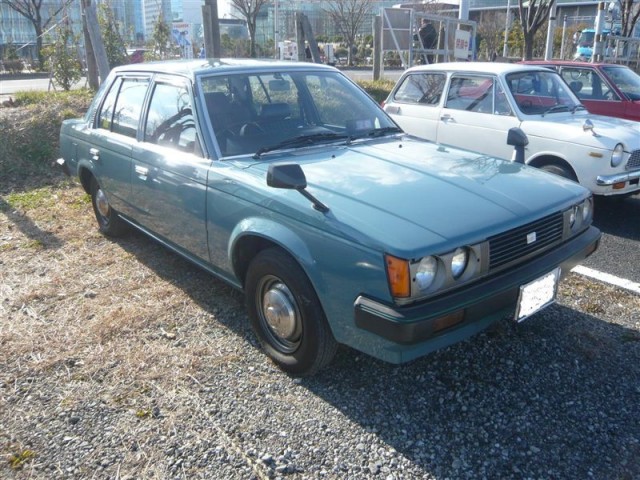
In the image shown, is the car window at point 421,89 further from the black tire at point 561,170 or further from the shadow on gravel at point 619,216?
the shadow on gravel at point 619,216

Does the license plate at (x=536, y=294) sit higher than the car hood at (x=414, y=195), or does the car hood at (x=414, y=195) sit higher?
the car hood at (x=414, y=195)

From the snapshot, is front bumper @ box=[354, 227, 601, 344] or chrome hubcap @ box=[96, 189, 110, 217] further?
chrome hubcap @ box=[96, 189, 110, 217]

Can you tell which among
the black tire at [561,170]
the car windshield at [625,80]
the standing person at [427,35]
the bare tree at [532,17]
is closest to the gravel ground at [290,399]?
the black tire at [561,170]

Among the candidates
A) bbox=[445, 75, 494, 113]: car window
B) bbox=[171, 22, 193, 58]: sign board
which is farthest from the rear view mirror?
bbox=[171, 22, 193, 58]: sign board

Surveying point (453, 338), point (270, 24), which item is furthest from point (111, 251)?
point (270, 24)

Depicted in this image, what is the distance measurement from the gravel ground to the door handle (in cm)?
135

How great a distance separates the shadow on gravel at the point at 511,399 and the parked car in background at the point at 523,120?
254cm

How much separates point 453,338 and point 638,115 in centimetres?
716

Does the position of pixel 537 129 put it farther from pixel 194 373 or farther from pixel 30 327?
pixel 30 327

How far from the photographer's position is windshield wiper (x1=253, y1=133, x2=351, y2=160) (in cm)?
362

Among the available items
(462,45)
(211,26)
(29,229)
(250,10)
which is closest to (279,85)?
(29,229)

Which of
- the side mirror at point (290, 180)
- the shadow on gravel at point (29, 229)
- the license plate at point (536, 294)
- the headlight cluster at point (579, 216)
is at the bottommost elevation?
the shadow on gravel at point (29, 229)

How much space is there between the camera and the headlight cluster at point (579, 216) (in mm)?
3290

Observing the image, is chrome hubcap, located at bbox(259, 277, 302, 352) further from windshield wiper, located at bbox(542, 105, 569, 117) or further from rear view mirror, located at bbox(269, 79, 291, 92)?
windshield wiper, located at bbox(542, 105, 569, 117)
